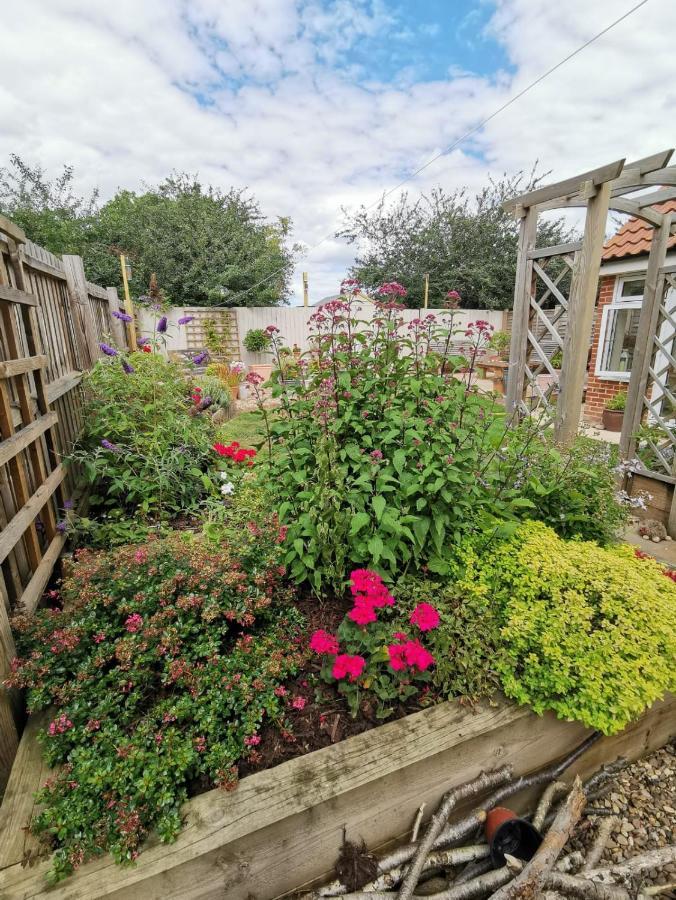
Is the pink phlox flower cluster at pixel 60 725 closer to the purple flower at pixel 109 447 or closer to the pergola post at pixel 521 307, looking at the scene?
the purple flower at pixel 109 447

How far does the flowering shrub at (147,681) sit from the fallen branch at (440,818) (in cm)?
52

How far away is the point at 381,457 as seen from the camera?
1690mm

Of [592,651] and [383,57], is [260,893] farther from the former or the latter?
[383,57]

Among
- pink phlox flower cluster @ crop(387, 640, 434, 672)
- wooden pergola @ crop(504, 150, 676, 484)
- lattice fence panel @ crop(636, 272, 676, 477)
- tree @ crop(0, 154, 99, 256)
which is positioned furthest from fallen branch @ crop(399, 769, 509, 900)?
tree @ crop(0, 154, 99, 256)

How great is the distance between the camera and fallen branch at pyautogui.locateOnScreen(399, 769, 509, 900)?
1.14 m

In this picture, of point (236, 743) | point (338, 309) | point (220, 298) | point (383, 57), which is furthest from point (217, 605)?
point (220, 298)

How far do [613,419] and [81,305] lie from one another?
6.46m

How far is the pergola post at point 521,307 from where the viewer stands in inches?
127

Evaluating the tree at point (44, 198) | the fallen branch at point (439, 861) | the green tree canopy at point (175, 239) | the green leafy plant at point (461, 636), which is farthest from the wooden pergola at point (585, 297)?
the tree at point (44, 198)

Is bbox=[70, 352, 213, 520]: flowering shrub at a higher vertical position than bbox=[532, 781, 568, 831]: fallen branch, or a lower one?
higher

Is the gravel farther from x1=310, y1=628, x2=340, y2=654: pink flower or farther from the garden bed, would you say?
Answer: x1=310, y1=628, x2=340, y2=654: pink flower

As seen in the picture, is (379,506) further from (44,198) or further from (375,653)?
(44,198)

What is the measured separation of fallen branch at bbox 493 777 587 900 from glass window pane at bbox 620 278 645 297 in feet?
20.3

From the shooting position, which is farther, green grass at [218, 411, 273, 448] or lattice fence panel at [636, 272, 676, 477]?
green grass at [218, 411, 273, 448]
